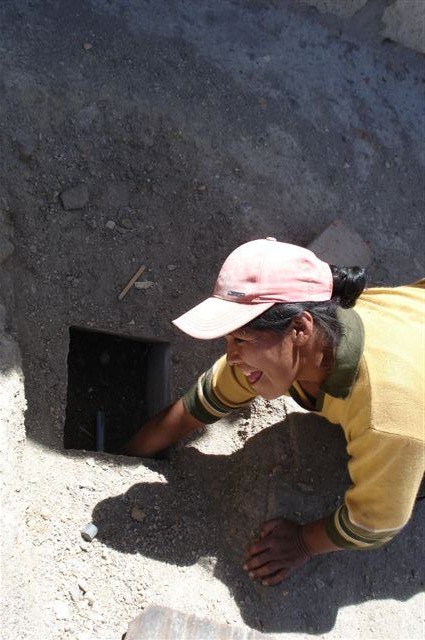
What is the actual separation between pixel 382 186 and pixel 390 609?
1760 mm

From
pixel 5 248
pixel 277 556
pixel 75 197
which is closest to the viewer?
pixel 277 556

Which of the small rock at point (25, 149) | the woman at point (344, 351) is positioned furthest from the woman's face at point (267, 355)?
the small rock at point (25, 149)

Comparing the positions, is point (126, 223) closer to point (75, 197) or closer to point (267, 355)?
point (75, 197)

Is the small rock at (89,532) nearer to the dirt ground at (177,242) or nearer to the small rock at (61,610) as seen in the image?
the dirt ground at (177,242)

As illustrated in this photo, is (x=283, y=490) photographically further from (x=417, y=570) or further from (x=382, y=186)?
(x=382, y=186)

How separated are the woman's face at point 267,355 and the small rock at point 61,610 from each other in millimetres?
824

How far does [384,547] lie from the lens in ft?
8.25

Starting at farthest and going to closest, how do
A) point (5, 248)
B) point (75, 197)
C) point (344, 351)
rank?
point (75, 197) < point (5, 248) < point (344, 351)

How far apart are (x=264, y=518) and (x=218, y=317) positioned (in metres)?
0.91

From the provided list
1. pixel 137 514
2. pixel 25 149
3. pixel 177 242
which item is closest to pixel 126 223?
pixel 177 242

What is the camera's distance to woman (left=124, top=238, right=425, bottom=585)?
5.81ft

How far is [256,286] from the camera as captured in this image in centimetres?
175

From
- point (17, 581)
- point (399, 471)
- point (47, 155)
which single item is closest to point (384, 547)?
point (399, 471)

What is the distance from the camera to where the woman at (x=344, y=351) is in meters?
1.77
